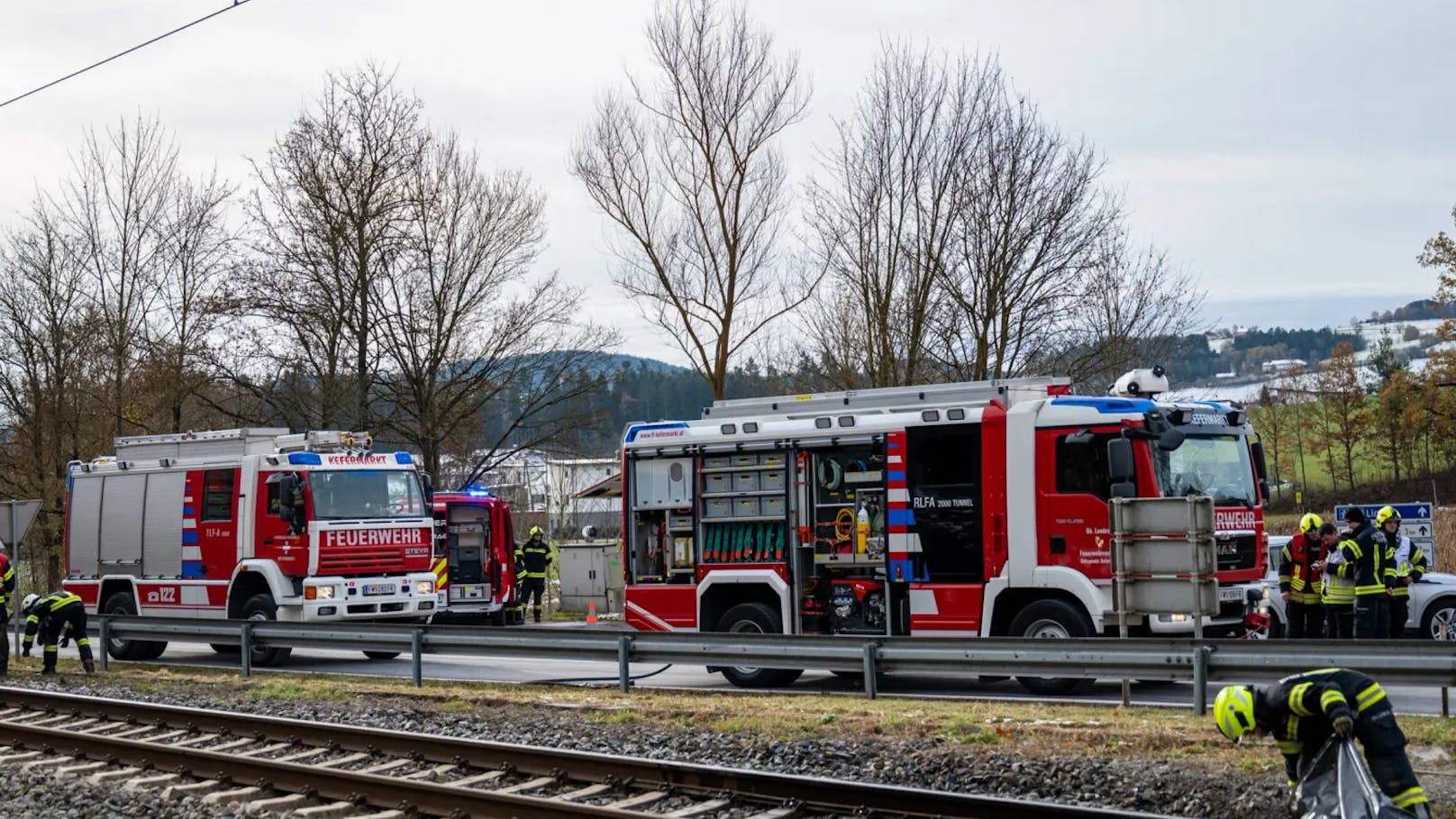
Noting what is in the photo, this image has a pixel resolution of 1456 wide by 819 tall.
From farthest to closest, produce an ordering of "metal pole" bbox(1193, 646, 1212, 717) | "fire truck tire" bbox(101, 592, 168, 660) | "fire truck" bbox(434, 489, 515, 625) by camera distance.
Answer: "fire truck" bbox(434, 489, 515, 625), "fire truck tire" bbox(101, 592, 168, 660), "metal pole" bbox(1193, 646, 1212, 717)

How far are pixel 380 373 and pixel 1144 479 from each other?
23.1m

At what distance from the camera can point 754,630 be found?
53.4 ft

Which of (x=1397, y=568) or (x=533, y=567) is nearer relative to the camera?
(x=1397, y=568)

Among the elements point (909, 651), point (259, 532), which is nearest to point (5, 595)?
point (259, 532)

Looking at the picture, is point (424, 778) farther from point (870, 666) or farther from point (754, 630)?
point (754, 630)

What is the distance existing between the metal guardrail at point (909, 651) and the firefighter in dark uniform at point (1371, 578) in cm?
306

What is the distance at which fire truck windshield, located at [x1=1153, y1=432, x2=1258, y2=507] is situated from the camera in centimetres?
1404

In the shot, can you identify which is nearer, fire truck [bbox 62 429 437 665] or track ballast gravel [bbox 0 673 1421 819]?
track ballast gravel [bbox 0 673 1421 819]

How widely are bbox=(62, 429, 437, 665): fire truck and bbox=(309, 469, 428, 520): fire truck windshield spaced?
0.06 feet

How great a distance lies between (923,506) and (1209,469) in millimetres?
2871

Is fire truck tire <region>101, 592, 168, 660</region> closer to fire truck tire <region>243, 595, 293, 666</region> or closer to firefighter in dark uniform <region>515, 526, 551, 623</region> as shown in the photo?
fire truck tire <region>243, 595, 293, 666</region>

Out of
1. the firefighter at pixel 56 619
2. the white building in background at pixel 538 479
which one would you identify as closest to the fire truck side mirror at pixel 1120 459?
the firefighter at pixel 56 619

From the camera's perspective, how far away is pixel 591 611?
91.8ft

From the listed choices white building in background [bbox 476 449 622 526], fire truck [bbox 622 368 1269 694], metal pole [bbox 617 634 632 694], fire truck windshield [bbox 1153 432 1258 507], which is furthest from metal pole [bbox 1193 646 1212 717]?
white building in background [bbox 476 449 622 526]
